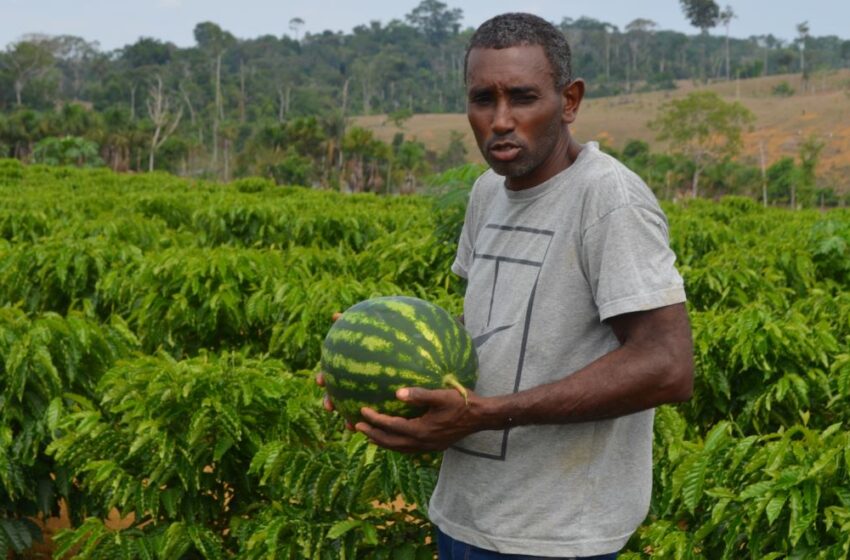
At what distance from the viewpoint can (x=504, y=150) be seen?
6.49 feet

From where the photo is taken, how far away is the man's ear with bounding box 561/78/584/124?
2031 millimetres

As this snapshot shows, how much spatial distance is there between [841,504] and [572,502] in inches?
49.4

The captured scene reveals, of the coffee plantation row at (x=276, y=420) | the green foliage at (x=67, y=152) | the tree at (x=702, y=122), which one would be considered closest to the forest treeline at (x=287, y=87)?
the green foliage at (x=67, y=152)

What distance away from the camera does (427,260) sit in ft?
21.8

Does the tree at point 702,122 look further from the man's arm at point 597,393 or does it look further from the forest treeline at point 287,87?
the man's arm at point 597,393

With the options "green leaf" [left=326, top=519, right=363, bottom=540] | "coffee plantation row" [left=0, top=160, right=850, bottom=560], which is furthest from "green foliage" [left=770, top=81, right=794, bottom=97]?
"green leaf" [left=326, top=519, right=363, bottom=540]

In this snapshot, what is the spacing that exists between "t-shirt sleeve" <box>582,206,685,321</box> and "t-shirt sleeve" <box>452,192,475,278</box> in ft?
1.68

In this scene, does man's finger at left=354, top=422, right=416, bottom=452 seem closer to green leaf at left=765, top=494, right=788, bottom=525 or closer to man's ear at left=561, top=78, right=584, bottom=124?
man's ear at left=561, top=78, right=584, bottom=124

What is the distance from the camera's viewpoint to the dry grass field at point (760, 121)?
7088 cm

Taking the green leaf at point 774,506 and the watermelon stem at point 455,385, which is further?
the green leaf at point 774,506

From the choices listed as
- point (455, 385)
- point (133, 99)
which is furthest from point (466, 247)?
point (133, 99)

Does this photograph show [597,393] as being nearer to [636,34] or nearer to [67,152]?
[67,152]

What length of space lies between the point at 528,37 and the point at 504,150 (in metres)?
0.22

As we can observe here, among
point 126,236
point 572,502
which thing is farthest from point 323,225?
point 572,502
